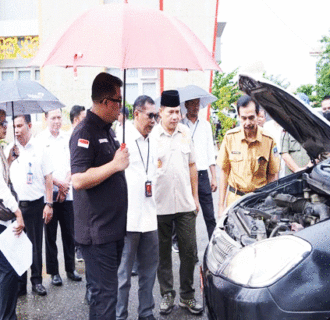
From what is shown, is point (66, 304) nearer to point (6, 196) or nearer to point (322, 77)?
point (6, 196)

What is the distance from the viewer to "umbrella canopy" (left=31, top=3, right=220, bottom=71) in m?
2.83

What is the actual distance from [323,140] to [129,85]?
17.3 meters

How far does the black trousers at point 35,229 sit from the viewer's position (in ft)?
16.1

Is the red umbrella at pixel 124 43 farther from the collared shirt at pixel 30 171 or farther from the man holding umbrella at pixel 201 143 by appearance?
the man holding umbrella at pixel 201 143

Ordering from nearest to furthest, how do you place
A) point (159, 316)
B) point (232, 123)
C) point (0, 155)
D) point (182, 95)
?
point (0, 155), point (159, 316), point (182, 95), point (232, 123)

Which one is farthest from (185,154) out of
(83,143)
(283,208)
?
(83,143)

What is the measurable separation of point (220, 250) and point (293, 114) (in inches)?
44.8

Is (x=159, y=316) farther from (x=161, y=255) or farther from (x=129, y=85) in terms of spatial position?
(x=129, y=85)

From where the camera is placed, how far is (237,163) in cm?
461

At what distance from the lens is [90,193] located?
3.12 m

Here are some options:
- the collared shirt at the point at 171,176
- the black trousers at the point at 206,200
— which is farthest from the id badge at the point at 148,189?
the black trousers at the point at 206,200

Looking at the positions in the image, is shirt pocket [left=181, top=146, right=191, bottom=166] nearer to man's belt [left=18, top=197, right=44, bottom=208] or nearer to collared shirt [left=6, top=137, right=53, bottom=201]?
collared shirt [left=6, top=137, right=53, bottom=201]

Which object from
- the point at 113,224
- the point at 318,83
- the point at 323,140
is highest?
the point at 323,140

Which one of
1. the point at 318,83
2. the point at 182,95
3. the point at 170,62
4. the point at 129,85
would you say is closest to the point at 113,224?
the point at 170,62
